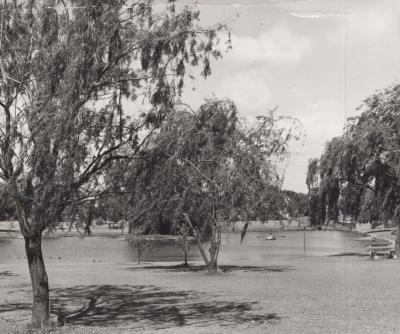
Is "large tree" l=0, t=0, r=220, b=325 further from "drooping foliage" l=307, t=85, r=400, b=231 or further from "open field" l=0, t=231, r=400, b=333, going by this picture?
"drooping foliage" l=307, t=85, r=400, b=231

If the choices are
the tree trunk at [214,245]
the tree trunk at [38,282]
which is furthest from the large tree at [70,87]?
the tree trunk at [214,245]

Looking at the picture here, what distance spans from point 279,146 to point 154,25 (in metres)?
9.71

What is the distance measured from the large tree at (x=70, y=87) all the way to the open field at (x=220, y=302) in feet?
6.90

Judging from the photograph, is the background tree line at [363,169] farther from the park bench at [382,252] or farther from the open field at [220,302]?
the open field at [220,302]

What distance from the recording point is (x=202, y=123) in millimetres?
11258

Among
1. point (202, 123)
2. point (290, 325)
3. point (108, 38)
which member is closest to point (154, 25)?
point (108, 38)

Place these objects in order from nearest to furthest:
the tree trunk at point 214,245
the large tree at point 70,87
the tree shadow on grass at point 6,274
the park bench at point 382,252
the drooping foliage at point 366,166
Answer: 1. the large tree at point 70,87
2. the tree trunk at point 214,245
3. the tree shadow on grass at point 6,274
4. the drooping foliage at point 366,166
5. the park bench at point 382,252

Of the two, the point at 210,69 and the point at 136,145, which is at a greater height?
the point at 210,69

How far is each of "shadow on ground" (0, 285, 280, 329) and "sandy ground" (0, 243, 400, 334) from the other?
0.8 inches

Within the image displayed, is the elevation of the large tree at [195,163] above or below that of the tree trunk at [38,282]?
above

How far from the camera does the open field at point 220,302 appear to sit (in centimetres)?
1102

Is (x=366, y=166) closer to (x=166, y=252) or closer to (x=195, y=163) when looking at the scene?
(x=195, y=163)

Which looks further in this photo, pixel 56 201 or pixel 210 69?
pixel 210 69

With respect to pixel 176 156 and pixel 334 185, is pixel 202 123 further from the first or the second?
pixel 334 185
